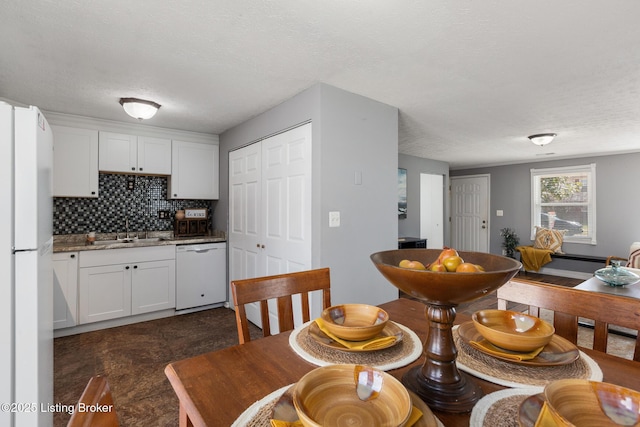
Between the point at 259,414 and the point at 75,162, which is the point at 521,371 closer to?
the point at 259,414

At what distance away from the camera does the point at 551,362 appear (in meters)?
0.84

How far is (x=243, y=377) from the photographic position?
822 millimetres

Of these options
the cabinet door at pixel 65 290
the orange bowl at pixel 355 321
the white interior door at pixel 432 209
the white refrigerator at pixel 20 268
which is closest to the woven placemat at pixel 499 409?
the orange bowl at pixel 355 321

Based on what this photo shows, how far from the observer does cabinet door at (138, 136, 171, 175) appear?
3.68 m

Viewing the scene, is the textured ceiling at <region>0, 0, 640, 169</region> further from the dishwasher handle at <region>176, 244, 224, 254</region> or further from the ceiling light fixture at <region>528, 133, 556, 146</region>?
the dishwasher handle at <region>176, 244, 224, 254</region>

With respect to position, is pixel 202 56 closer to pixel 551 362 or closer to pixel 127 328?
pixel 551 362

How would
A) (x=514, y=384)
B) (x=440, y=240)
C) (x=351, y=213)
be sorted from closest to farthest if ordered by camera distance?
(x=514, y=384), (x=351, y=213), (x=440, y=240)

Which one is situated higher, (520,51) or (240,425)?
(520,51)

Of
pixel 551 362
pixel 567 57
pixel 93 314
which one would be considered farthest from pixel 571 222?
pixel 93 314

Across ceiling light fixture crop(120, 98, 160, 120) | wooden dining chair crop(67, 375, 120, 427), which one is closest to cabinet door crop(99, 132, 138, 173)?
ceiling light fixture crop(120, 98, 160, 120)

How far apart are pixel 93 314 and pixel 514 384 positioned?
3.69m

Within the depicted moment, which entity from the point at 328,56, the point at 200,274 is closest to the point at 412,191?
the point at 200,274

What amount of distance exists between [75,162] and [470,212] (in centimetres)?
720

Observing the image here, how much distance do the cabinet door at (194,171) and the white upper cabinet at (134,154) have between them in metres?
0.10
